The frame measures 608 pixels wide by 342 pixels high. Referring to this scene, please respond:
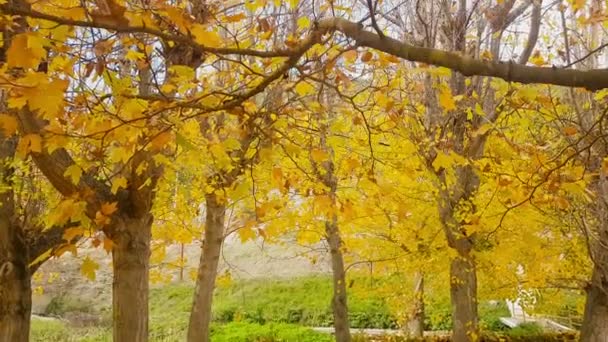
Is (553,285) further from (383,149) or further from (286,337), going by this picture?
(286,337)

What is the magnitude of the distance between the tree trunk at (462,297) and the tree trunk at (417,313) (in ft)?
18.0

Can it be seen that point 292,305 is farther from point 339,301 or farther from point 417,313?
point 339,301

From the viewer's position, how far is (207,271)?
299 inches

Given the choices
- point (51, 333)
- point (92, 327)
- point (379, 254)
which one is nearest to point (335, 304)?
point (379, 254)

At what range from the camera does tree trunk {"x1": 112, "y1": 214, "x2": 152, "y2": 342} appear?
161 inches

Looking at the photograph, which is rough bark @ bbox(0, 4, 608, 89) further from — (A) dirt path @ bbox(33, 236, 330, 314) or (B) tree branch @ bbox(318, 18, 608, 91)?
(A) dirt path @ bbox(33, 236, 330, 314)

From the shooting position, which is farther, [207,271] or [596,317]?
[207,271]

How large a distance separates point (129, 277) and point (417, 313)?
11.0 m

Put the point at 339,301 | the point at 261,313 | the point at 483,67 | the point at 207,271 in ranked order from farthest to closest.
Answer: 1. the point at 261,313
2. the point at 339,301
3. the point at 207,271
4. the point at 483,67

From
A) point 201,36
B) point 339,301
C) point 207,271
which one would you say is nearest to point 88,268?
point 201,36

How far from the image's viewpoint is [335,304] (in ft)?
30.9

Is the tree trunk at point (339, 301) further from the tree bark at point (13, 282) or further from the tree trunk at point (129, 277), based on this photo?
the tree trunk at point (129, 277)

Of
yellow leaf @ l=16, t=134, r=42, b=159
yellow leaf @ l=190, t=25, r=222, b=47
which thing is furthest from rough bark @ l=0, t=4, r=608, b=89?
yellow leaf @ l=16, t=134, r=42, b=159

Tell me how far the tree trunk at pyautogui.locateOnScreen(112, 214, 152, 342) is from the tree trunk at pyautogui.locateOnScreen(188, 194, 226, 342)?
328cm
